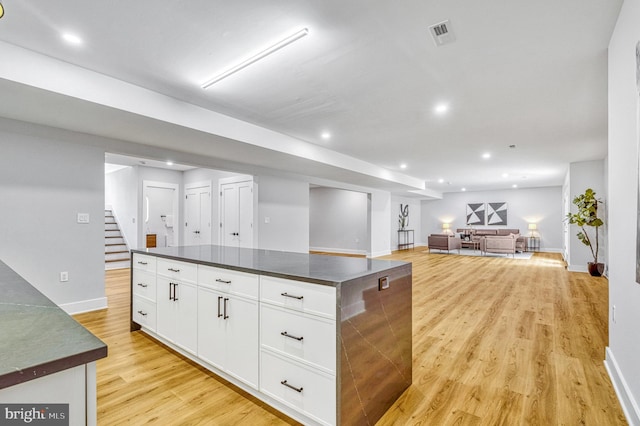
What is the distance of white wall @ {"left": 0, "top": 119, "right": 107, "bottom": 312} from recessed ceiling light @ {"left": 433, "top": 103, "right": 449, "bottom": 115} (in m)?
4.39

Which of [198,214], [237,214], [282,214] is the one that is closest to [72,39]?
[237,214]

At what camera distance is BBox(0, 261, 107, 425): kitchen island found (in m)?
0.67

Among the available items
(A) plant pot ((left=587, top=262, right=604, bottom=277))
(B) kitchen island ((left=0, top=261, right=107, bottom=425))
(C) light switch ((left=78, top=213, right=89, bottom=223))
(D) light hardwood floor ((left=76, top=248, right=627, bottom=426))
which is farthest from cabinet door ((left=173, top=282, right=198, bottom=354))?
(A) plant pot ((left=587, top=262, right=604, bottom=277))

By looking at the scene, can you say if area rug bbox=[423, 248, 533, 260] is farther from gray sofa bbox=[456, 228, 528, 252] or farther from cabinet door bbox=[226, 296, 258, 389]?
cabinet door bbox=[226, 296, 258, 389]

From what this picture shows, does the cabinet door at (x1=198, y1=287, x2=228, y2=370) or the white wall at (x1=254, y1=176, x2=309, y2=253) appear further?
the white wall at (x1=254, y1=176, x2=309, y2=253)

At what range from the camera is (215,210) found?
7.62 metres

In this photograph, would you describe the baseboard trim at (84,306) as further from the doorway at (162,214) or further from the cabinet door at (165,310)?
the doorway at (162,214)

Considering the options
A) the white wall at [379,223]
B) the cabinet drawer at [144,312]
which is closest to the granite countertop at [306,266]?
the cabinet drawer at [144,312]

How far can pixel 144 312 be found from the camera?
315 cm

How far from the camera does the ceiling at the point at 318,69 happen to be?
2.06 metres

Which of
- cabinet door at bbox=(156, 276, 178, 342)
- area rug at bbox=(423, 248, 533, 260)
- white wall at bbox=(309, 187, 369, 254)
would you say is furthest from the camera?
white wall at bbox=(309, 187, 369, 254)

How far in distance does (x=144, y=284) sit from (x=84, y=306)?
163 centimetres

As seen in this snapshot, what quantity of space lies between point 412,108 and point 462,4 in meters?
1.81

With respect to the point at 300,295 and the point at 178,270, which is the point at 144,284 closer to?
the point at 178,270
